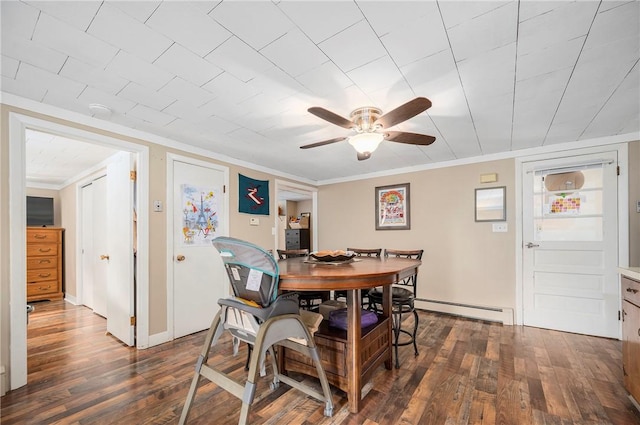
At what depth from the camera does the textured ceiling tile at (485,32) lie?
130 cm

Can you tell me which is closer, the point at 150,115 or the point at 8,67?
the point at 8,67

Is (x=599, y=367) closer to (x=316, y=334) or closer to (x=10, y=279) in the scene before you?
(x=316, y=334)

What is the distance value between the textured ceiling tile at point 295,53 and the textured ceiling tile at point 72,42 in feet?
2.94

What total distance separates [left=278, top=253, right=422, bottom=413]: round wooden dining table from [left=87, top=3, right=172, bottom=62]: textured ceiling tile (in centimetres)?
145

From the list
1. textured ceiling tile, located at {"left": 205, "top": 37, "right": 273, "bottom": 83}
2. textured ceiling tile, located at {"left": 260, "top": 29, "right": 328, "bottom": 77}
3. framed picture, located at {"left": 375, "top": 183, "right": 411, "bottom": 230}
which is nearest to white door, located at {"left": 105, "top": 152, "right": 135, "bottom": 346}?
textured ceiling tile, located at {"left": 205, "top": 37, "right": 273, "bottom": 83}

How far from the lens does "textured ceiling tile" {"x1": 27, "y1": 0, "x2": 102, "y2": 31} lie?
123cm

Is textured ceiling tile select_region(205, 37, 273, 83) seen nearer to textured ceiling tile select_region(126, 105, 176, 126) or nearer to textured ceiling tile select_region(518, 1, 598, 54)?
textured ceiling tile select_region(126, 105, 176, 126)

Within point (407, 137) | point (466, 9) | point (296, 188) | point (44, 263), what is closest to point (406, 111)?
point (407, 137)

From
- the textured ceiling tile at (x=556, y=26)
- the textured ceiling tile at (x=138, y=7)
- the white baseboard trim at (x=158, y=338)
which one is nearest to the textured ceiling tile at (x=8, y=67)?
the textured ceiling tile at (x=138, y=7)

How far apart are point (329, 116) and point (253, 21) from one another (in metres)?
0.69

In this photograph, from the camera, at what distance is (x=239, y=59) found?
160 centimetres

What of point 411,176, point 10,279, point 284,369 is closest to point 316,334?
point 284,369

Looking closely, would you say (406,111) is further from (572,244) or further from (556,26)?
(572,244)

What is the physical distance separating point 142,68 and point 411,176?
3.63m
